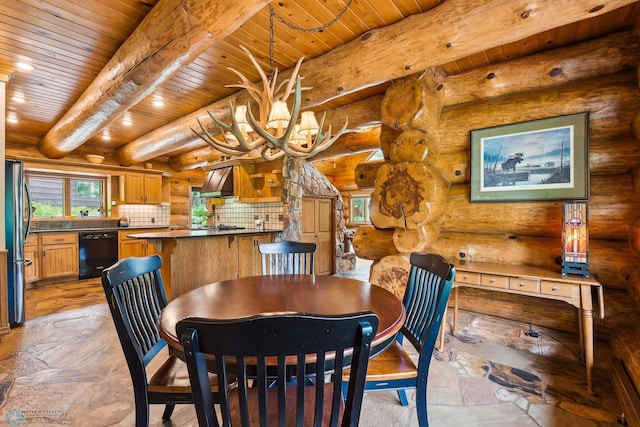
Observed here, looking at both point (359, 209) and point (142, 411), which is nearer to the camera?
point (142, 411)

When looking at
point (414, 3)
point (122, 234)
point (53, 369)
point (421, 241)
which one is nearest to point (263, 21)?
point (414, 3)

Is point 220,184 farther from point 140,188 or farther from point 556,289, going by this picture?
point 556,289

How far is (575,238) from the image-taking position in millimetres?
2246

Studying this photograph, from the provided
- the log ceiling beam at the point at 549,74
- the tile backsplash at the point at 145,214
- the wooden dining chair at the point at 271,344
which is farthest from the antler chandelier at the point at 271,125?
the tile backsplash at the point at 145,214

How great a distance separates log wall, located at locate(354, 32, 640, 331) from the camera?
7.68ft

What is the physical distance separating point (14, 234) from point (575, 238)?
528 centimetres

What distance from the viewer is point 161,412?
1854mm

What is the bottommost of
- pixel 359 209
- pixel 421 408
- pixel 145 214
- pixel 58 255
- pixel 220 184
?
pixel 421 408

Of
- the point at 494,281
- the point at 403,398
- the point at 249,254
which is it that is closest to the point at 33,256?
the point at 249,254

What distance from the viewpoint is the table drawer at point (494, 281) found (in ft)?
7.92

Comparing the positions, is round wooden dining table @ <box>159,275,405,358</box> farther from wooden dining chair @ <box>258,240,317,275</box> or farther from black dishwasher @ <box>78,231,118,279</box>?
black dishwasher @ <box>78,231,118,279</box>

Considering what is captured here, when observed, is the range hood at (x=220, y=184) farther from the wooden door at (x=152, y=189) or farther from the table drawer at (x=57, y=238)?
the table drawer at (x=57, y=238)

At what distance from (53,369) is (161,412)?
119 centimetres

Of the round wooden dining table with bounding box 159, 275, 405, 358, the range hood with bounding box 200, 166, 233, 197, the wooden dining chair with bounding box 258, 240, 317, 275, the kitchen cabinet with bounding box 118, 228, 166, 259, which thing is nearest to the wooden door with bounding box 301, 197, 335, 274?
the range hood with bounding box 200, 166, 233, 197
